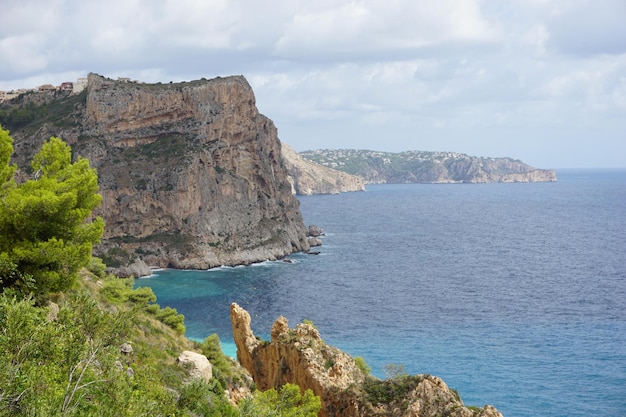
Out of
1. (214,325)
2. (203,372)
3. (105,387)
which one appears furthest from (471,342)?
(105,387)

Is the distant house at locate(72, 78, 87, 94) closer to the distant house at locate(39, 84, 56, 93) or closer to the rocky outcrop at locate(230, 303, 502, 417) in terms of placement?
the distant house at locate(39, 84, 56, 93)

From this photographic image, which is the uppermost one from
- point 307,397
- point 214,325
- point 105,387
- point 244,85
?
point 244,85

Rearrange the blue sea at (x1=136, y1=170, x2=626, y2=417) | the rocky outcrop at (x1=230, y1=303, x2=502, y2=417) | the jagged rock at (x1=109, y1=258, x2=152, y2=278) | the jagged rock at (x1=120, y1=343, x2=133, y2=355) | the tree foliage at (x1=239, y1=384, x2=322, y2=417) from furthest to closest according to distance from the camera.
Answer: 1. the jagged rock at (x1=109, y1=258, x2=152, y2=278)
2. the blue sea at (x1=136, y1=170, x2=626, y2=417)
3. the rocky outcrop at (x1=230, y1=303, x2=502, y2=417)
4. the tree foliage at (x1=239, y1=384, x2=322, y2=417)
5. the jagged rock at (x1=120, y1=343, x2=133, y2=355)

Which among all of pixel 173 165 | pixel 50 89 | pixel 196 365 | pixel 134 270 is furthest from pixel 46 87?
pixel 196 365

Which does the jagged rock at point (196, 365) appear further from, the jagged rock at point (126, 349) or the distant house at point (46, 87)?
the distant house at point (46, 87)

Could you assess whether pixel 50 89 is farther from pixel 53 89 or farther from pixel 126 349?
pixel 126 349

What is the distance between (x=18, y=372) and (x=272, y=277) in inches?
3236

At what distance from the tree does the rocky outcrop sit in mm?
13760

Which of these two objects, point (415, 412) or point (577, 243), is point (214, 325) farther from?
point (577, 243)

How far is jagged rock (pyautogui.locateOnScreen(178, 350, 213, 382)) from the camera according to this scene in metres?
25.8

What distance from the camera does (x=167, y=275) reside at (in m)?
97.4

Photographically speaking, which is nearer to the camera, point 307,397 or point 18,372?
point 18,372

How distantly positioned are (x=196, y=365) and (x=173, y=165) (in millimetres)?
89682

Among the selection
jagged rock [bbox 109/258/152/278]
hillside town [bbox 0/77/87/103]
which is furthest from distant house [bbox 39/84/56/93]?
jagged rock [bbox 109/258/152/278]
